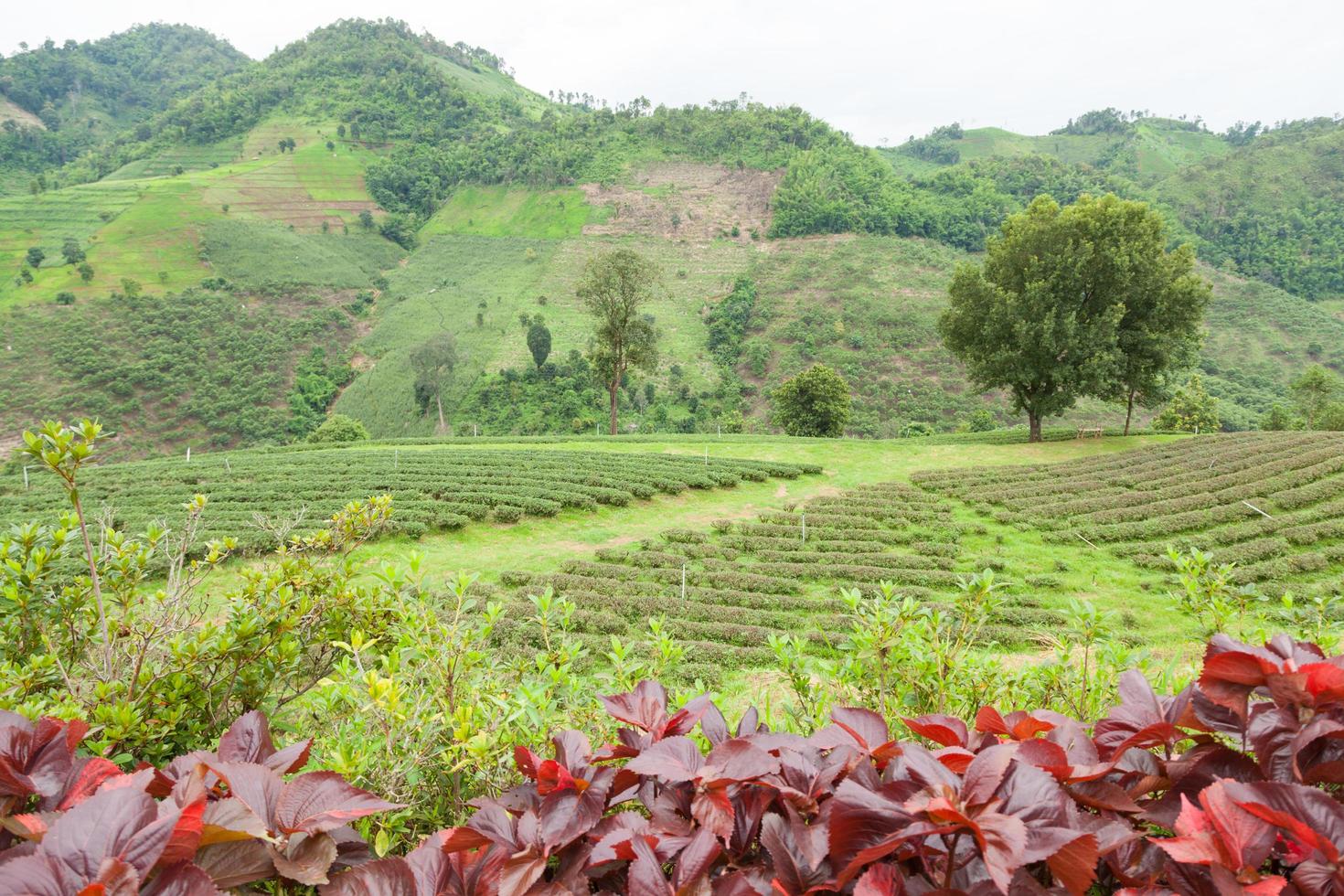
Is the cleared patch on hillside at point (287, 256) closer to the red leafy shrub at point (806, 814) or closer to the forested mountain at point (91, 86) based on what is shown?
the forested mountain at point (91, 86)

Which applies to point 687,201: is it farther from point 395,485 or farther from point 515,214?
point 395,485

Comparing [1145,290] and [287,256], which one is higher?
[287,256]

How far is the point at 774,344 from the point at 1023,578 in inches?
2186

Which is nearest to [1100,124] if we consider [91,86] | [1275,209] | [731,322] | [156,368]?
[1275,209]

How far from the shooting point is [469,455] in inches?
998

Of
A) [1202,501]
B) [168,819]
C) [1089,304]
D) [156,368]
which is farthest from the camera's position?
[156,368]

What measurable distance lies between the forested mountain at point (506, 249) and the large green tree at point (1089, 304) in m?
21.1

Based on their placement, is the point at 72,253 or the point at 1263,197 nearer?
the point at 72,253

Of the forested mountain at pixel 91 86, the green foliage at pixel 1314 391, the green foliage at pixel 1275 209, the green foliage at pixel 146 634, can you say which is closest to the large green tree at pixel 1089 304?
the green foliage at pixel 1314 391

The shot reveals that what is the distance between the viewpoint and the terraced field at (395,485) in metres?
18.1

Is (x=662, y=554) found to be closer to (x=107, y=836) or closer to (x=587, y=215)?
(x=107, y=836)

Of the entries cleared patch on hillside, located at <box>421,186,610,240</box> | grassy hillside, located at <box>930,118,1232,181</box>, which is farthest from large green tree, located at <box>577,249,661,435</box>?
grassy hillside, located at <box>930,118,1232,181</box>

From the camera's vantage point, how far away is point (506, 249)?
87.9 meters

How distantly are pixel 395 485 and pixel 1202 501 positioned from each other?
80.4ft
